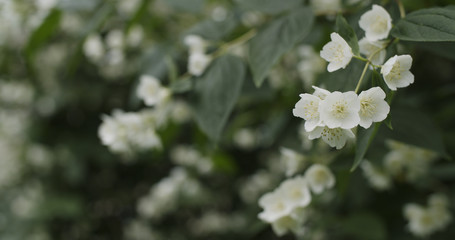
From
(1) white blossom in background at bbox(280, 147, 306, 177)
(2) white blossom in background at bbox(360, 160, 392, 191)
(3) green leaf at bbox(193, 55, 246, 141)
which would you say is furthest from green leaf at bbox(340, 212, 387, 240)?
(3) green leaf at bbox(193, 55, 246, 141)

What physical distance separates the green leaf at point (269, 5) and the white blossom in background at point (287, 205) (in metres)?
0.39

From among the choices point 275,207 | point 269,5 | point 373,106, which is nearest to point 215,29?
point 269,5

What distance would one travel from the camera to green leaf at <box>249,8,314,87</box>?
2.76ft

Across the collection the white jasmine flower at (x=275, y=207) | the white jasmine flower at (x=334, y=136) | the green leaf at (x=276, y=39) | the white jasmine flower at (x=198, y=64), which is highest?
the white jasmine flower at (x=198, y=64)

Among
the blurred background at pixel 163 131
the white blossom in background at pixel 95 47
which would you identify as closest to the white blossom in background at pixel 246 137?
the blurred background at pixel 163 131

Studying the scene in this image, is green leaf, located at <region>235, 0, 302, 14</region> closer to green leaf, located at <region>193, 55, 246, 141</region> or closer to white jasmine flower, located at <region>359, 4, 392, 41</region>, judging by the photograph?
green leaf, located at <region>193, 55, 246, 141</region>

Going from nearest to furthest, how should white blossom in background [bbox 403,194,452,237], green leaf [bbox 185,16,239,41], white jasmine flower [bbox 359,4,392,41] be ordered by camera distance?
white jasmine flower [bbox 359,4,392,41], green leaf [bbox 185,16,239,41], white blossom in background [bbox 403,194,452,237]

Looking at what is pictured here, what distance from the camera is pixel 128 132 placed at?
1100 mm

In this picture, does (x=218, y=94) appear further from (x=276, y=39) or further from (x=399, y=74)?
(x=399, y=74)

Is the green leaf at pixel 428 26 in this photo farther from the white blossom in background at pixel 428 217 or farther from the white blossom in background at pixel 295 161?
the white blossom in background at pixel 428 217

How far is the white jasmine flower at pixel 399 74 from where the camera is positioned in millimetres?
636

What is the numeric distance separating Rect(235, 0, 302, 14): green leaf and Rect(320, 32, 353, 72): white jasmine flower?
347mm

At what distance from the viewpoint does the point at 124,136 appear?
3.61 ft

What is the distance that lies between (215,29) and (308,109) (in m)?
0.57
